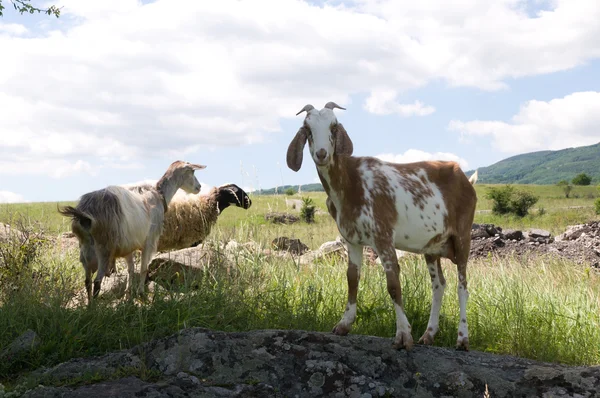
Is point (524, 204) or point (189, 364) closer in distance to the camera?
point (189, 364)

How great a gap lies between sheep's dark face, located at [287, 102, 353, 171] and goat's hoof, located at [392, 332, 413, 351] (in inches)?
60.0

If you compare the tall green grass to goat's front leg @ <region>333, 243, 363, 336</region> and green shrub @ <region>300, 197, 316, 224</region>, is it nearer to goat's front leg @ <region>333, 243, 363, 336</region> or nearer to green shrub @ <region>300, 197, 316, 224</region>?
goat's front leg @ <region>333, 243, 363, 336</region>

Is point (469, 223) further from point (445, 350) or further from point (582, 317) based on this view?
point (582, 317)

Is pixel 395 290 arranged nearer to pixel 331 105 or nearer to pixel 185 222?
pixel 331 105

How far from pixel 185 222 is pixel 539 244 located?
33.5ft

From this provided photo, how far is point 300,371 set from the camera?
14.1 ft

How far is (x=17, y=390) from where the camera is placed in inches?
152

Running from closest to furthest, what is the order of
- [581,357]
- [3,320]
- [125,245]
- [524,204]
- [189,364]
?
[189,364] < [3,320] < [581,357] < [125,245] < [524,204]

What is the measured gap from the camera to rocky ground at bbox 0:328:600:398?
13.1 feet

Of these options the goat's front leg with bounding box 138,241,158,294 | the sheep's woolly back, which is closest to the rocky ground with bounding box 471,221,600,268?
the sheep's woolly back

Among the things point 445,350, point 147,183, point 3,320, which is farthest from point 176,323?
point 147,183

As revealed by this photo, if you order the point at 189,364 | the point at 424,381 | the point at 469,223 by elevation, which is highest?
the point at 469,223

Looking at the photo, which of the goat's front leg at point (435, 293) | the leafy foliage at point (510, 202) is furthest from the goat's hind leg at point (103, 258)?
the leafy foliage at point (510, 202)

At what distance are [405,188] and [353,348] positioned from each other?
1.57 meters
